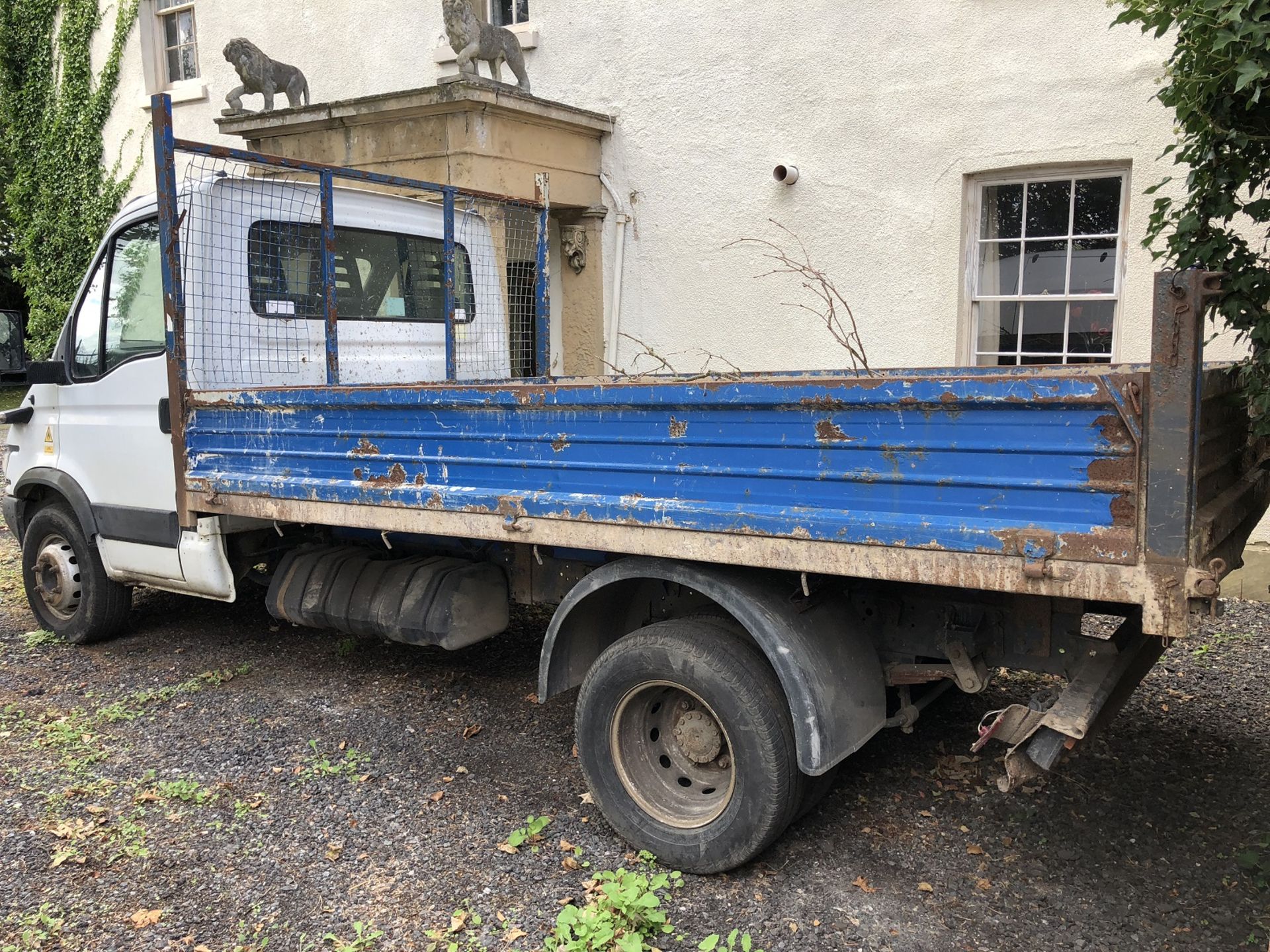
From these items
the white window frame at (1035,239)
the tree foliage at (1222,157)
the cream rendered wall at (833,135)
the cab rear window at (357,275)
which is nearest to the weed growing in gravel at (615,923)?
the tree foliage at (1222,157)

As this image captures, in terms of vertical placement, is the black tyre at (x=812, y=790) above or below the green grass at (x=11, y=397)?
below

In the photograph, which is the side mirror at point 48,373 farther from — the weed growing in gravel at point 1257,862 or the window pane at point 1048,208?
the window pane at point 1048,208

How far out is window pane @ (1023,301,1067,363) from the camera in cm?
690

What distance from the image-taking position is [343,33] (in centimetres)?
973

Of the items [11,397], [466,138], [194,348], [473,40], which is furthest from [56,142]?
[11,397]

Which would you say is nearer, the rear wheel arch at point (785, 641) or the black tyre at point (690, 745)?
the rear wheel arch at point (785, 641)

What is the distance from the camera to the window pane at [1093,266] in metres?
6.66

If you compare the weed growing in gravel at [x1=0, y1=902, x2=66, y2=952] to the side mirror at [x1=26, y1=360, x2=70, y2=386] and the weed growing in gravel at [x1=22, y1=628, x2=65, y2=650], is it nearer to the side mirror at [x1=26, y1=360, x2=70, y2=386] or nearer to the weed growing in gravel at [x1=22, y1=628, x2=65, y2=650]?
the weed growing in gravel at [x1=22, y1=628, x2=65, y2=650]

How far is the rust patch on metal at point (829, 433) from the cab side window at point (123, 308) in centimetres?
345

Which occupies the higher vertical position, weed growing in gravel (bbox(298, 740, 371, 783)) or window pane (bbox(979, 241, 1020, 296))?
window pane (bbox(979, 241, 1020, 296))

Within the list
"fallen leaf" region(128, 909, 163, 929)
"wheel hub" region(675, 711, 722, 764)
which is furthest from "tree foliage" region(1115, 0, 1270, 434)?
"fallen leaf" region(128, 909, 163, 929)

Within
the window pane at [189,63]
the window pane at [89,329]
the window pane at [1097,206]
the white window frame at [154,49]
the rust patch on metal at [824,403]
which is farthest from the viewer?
the white window frame at [154,49]

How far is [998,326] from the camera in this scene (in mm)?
7098

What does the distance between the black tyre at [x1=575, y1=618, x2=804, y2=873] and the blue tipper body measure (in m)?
0.44
